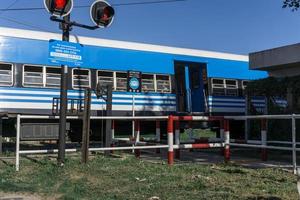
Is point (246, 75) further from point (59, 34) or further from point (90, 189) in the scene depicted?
point (90, 189)

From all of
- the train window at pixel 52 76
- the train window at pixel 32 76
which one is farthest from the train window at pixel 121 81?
the train window at pixel 32 76

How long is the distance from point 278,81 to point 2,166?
28.1 feet

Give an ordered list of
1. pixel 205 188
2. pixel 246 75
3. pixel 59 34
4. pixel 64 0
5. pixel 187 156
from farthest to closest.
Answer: pixel 246 75, pixel 59 34, pixel 187 156, pixel 64 0, pixel 205 188

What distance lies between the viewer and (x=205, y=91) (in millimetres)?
19188

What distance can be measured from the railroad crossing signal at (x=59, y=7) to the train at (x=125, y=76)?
2.41 metres

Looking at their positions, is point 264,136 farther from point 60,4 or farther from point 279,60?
point 60,4

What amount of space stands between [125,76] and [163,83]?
1.66 metres

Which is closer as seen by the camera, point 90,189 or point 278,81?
point 90,189

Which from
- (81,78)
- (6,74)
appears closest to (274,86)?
(81,78)

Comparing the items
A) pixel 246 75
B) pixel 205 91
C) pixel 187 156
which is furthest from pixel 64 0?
pixel 246 75

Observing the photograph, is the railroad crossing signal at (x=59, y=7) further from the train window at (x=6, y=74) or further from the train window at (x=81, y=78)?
the train window at (x=81, y=78)

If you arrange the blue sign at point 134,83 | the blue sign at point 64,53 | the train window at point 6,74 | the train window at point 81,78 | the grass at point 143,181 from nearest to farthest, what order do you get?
the grass at point 143,181 < the blue sign at point 64,53 < the train window at point 6,74 < the train window at point 81,78 < the blue sign at point 134,83

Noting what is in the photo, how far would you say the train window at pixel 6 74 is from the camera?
14.7 meters

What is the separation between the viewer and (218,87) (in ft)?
64.2
